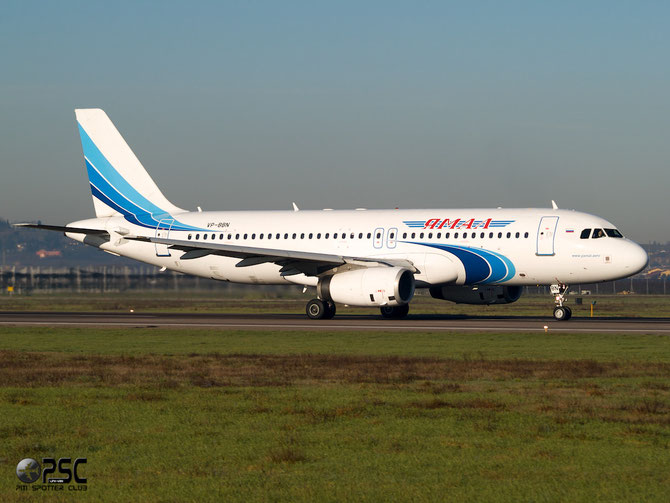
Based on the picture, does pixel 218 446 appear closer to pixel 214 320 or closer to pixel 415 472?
pixel 415 472

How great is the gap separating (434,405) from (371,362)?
23.7 feet

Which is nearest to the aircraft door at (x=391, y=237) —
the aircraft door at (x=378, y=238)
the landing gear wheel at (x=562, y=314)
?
the aircraft door at (x=378, y=238)

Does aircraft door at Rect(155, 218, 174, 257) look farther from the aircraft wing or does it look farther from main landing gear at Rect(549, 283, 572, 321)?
main landing gear at Rect(549, 283, 572, 321)

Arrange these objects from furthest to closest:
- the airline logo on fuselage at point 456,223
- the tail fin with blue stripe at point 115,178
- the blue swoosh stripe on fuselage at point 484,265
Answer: the tail fin with blue stripe at point 115,178
the airline logo on fuselage at point 456,223
the blue swoosh stripe on fuselage at point 484,265

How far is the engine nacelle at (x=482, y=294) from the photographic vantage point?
139ft

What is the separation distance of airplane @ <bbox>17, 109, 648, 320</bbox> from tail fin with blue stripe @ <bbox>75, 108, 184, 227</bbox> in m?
0.05

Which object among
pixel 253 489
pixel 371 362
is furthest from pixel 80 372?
pixel 253 489

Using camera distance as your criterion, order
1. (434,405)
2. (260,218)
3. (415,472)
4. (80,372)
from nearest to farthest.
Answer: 1. (415,472)
2. (434,405)
3. (80,372)
4. (260,218)

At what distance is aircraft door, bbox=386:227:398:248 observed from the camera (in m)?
41.4

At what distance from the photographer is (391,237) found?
41562 millimetres

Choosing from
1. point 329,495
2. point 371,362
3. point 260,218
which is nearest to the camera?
point 329,495

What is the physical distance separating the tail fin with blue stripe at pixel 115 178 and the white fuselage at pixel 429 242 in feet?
3.20

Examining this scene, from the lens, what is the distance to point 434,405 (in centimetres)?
1531

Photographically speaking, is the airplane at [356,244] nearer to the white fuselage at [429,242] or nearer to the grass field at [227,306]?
the white fuselage at [429,242]
